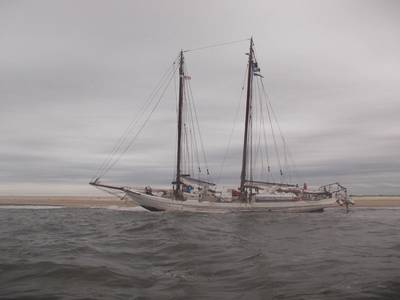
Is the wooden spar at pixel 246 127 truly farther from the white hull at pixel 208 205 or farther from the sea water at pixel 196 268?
the sea water at pixel 196 268

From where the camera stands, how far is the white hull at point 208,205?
47.7 meters

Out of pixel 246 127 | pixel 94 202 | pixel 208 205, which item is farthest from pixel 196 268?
pixel 94 202

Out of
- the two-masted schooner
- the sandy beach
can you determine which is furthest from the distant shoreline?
the two-masted schooner

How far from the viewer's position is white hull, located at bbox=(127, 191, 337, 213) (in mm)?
47688

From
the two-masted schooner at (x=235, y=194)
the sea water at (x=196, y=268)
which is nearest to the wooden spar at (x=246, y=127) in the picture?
the two-masted schooner at (x=235, y=194)

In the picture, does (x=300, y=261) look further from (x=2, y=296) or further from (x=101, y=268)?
(x=2, y=296)

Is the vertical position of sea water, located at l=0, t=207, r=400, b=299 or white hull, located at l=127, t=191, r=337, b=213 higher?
white hull, located at l=127, t=191, r=337, b=213

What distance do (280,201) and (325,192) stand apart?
32.0ft

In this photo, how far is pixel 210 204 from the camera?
4806 centimetres

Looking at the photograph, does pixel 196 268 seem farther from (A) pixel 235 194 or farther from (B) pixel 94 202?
(B) pixel 94 202

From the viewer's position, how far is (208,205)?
4800cm

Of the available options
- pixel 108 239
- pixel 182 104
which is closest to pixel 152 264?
pixel 108 239

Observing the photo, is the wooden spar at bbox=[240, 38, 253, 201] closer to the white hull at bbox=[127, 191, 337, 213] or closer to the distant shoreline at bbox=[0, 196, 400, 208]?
the white hull at bbox=[127, 191, 337, 213]

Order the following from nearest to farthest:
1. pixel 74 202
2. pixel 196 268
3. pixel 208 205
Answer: pixel 196 268
pixel 208 205
pixel 74 202
